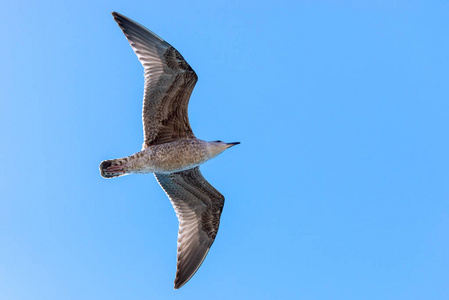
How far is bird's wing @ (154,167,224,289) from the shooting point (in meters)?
14.2

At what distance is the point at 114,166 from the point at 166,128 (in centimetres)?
157

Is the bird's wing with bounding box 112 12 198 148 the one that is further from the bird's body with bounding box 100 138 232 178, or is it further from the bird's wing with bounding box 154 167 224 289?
the bird's wing with bounding box 154 167 224 289

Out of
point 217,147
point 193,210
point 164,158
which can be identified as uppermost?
point 217,147

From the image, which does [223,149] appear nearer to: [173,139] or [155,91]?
[173,139]

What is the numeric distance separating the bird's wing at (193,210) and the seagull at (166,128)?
0.09 ft

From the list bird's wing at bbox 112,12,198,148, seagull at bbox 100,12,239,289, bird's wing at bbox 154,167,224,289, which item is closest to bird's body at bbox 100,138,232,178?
seagull at bbox 100,12,239,289

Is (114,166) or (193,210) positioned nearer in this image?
(114,166)

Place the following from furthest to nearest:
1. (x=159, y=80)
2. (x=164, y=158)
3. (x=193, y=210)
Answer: (x=193, y=210) < (x=164, y=158) < (x=159, y=80)

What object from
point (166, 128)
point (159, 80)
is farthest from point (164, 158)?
point (159, 80)

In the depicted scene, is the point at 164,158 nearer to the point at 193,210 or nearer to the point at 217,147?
the point at 217,147

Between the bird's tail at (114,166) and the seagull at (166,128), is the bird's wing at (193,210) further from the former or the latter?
the bird's tail at (114,166)

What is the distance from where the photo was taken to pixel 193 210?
48.3 feet

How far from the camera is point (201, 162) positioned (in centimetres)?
1349

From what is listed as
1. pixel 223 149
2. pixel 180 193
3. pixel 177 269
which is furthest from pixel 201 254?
pixel 223 149
